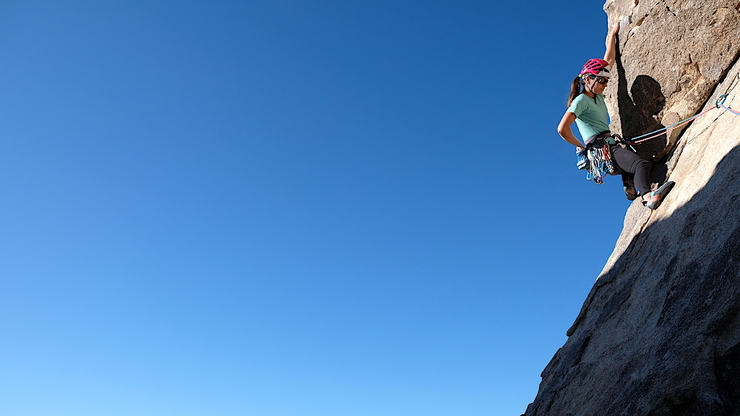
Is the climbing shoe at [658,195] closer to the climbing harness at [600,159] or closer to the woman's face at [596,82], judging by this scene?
the climbing harness at [600,159]

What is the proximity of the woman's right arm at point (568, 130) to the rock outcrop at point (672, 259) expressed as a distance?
0.67 meters

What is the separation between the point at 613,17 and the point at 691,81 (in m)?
1.76

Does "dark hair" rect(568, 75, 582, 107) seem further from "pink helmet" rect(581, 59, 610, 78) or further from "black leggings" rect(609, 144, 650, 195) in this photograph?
"black leggings" rect(609, 144, 650, 195)

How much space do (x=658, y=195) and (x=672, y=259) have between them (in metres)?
1.50

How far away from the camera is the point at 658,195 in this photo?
6078 millimetres

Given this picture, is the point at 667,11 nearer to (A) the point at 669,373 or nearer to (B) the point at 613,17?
(B) the point at 613,17

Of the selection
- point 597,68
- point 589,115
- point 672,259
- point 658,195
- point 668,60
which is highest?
point 597,68

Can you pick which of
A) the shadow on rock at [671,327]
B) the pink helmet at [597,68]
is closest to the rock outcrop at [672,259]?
the shadow on rock at [671,327]

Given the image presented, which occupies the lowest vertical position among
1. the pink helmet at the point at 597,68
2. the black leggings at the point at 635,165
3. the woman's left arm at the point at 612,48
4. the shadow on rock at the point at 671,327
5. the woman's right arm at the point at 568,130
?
the shadow on rock at the point at 671,327

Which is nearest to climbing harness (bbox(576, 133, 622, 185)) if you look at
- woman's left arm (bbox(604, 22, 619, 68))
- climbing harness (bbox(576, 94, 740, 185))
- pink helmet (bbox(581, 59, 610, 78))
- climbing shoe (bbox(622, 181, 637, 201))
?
climbing harness (bbox(576, 94, 740, 185))

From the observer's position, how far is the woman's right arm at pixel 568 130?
6.83 meters

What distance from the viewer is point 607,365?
5.00 m

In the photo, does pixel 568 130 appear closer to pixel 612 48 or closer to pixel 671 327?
pixel 612 48

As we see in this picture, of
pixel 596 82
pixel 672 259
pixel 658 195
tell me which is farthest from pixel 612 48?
pixel 672 259
